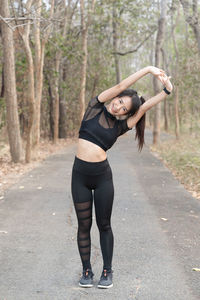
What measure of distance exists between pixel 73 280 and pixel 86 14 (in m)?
20.3

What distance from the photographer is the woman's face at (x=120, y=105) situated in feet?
13.1

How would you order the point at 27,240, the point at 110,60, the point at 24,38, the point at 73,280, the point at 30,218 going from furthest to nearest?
the point at 110,60, the point at 24,38, the point at 30,218, the point at 27,240, the point at 73,280

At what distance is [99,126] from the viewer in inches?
158

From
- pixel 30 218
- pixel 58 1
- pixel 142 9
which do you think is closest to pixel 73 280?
pixel 30 218

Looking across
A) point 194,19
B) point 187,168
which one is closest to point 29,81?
point 194,19

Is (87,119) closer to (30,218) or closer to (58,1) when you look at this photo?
(30,218)

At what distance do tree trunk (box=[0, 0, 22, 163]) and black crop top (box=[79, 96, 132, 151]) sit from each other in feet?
31.7

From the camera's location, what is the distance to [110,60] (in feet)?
95.5

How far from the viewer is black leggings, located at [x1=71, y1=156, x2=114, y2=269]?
4043 mm

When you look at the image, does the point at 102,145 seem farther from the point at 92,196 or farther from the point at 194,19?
the point at 194,19

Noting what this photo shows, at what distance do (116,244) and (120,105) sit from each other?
234 centimetres

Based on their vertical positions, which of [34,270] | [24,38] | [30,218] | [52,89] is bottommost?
[52,89]

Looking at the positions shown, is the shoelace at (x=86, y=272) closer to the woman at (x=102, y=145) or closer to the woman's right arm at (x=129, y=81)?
the woman at (x=102, y=145)

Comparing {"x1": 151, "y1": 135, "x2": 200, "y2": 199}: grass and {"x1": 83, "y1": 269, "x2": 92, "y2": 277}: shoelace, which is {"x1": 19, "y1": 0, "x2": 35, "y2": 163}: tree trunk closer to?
{"x1": 151, "y1": 135, "x2": 200, "y2": 199}: grass
